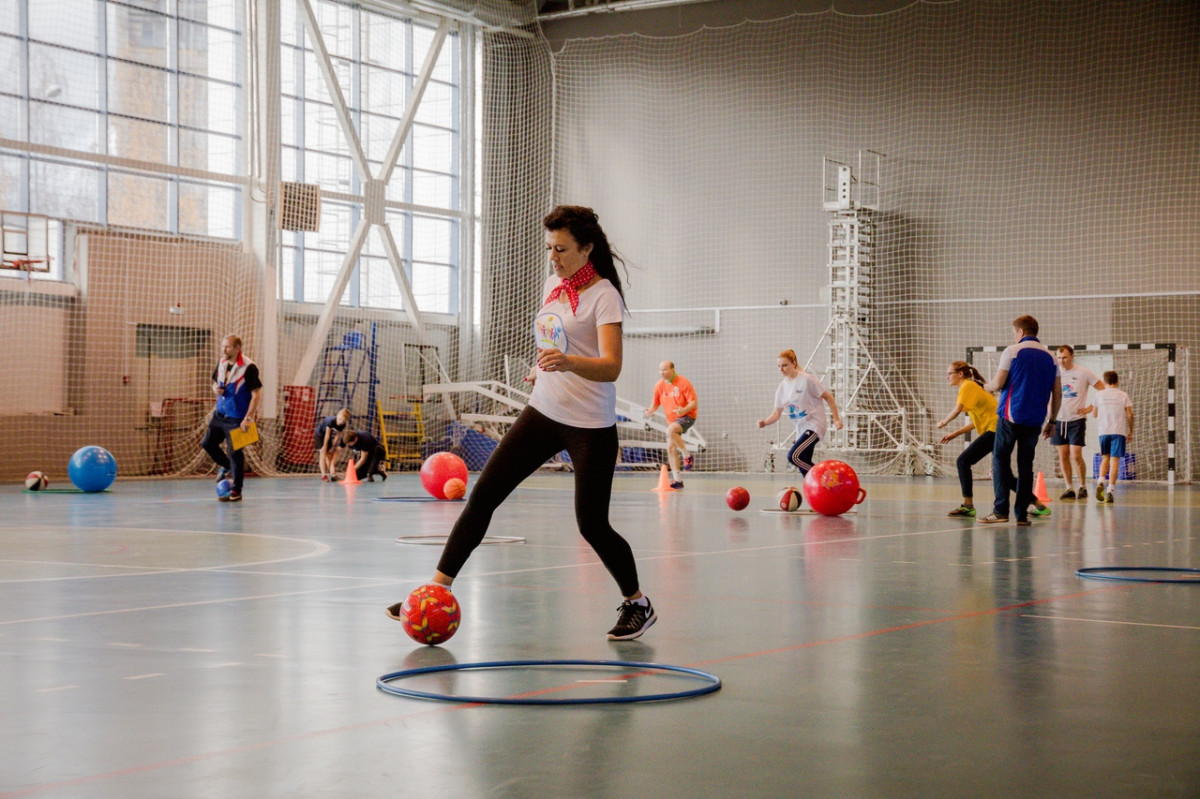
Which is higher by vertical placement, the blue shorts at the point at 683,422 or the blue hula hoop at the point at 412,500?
the blue shorts at the point at 683,422

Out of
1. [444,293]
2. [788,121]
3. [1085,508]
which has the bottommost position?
[1085,508]

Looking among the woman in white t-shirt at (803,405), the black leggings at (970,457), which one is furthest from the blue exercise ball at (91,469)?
the black leggings at (970,457)

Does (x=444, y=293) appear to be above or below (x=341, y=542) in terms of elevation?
above

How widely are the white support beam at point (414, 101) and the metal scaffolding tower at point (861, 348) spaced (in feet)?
30.3

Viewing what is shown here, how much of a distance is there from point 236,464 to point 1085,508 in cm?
1069

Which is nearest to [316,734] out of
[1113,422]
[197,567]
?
[197,567]

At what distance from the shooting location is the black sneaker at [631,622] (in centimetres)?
613

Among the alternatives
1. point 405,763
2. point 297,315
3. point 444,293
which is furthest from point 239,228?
point 405,763

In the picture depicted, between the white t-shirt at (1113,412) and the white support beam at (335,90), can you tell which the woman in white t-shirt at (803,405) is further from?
the white support beam at (335,90)

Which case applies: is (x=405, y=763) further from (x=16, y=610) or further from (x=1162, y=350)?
(x=1162, y=350)

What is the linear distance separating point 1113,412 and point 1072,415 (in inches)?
32.8

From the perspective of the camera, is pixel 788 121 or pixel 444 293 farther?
pixel 444 293

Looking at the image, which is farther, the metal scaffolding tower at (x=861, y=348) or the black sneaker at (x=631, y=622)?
the metal scaffolding tower at (x=861, y=348)

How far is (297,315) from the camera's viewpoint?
29250mm
